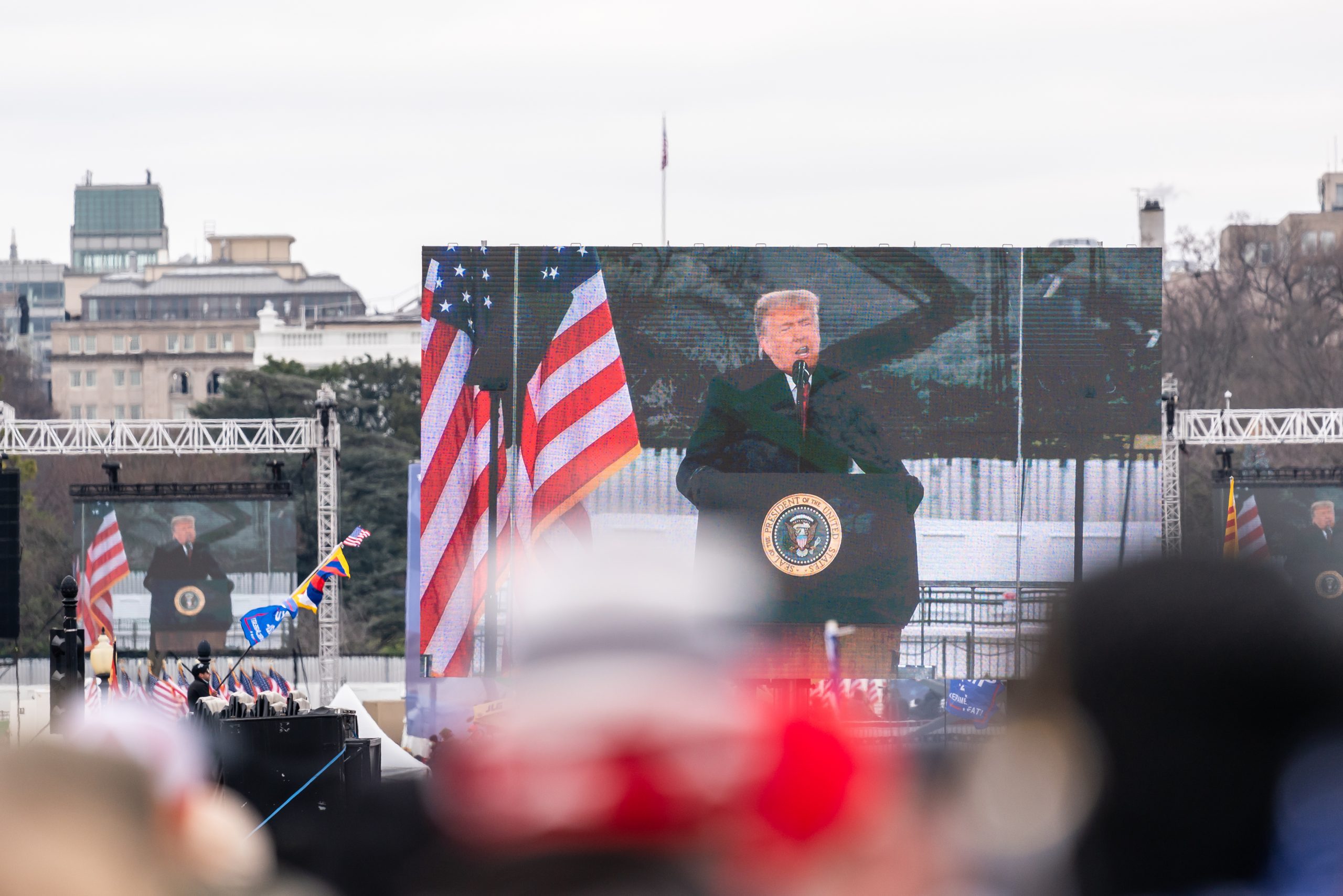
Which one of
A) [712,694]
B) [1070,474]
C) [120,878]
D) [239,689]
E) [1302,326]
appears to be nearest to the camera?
[120,878]

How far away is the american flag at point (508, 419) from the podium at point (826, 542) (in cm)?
159

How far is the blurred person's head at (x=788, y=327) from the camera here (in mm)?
22781

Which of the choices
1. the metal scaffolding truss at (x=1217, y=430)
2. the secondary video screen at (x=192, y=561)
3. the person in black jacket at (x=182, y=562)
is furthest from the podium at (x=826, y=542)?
the person in black jacket at (x=182, y=562)

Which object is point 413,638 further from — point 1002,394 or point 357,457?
point 357,457

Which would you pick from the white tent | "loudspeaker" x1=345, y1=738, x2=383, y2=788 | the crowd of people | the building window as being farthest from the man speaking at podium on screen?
the building window

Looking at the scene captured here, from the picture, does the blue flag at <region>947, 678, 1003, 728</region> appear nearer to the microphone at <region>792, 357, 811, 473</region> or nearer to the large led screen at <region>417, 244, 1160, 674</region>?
the large led screen at <region>417, 244, 1160, 674</region>

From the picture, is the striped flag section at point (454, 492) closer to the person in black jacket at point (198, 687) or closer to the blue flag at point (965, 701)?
the blue flag at point (965, 701)

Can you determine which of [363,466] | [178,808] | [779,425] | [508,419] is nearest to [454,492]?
[508,419]

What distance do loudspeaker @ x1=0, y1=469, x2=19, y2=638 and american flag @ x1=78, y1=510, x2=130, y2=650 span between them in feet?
10.7

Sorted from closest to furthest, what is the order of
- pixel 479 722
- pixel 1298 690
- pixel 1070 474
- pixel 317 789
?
pixel 1298 690 < pixel 479 722 < pixel 317 789 < pixel 1070 474

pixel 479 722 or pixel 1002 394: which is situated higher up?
pixel 1002 394

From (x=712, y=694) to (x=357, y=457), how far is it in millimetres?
41091

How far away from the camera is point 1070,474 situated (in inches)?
888

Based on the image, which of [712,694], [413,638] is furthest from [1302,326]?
[712,694]
